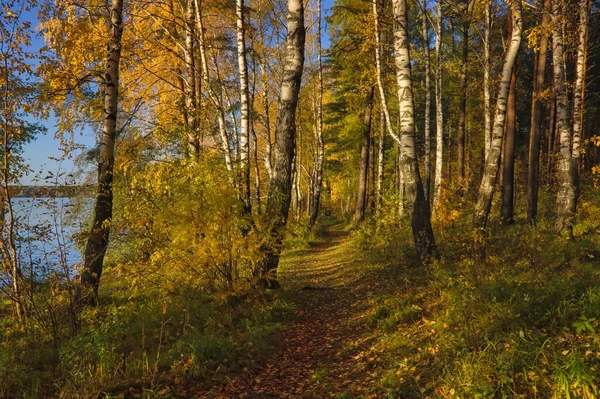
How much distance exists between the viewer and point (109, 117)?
6.99m

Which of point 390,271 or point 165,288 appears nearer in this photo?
point 165,288

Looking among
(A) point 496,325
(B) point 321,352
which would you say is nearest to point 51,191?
(B) point 321,352

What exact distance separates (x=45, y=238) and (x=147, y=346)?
8.23 ft

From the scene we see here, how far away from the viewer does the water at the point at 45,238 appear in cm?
507

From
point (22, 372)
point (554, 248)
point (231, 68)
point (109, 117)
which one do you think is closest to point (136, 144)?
point (109, 117)

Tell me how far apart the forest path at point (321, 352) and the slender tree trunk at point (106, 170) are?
13.2ft

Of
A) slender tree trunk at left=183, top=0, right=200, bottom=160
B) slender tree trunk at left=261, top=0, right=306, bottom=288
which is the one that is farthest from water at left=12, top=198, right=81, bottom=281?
slender tree trunk at left=261, top=0, right=306, bottom=288

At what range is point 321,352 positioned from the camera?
495 cm

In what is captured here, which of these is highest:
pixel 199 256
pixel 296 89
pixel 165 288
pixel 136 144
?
pixel 296 89

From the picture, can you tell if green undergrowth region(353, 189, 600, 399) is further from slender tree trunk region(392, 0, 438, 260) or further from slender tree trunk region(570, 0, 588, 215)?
slender tree trunk region(570, 0, 588, 215)

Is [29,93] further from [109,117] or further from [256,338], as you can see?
[256,338]

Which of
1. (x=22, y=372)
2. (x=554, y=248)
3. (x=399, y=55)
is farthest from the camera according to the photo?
(x=399, y=55)

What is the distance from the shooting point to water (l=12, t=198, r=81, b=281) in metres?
5.07

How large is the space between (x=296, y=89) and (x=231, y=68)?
1007 cm
